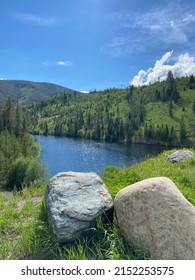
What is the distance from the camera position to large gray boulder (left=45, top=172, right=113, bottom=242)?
6328 mm

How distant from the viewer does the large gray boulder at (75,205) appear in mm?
6328

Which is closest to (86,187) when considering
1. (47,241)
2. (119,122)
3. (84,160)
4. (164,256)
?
(47,241)

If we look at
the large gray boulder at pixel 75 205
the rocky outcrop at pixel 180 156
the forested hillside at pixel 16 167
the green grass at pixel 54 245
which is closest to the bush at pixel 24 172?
the forested hillside at pixel 16 167

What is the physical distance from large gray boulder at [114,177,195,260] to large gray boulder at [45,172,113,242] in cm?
73

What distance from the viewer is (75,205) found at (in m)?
6.69

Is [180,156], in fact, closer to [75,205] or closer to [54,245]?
[75,205]

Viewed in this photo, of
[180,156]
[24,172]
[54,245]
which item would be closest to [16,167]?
[24,172]

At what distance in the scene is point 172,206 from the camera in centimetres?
593

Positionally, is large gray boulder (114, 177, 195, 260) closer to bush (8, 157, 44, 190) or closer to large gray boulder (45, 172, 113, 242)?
large gray boulder (45, 172, 113, 242)

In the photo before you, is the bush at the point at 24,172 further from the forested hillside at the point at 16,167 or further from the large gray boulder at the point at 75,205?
the large gray boulder at the point at 75,205

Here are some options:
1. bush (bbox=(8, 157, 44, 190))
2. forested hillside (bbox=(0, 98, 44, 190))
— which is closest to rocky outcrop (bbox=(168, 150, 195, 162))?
forested hillside (bbox=(0, 98, 44, 190))

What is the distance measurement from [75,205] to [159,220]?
2.11 meters

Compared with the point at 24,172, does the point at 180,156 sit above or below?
above

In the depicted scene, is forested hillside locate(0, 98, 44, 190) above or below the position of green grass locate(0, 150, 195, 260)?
below
